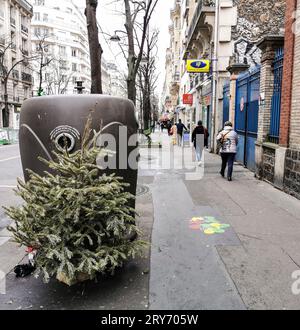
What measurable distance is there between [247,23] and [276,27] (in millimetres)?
1377

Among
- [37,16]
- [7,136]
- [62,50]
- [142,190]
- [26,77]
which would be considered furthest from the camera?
[62,50]

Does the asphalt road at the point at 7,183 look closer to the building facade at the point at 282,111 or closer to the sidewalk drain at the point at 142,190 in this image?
the sidewalk drain at the point at 142,190

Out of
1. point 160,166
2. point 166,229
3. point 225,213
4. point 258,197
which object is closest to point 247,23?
point 160,166

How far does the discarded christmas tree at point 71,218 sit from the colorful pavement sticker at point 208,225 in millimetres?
2169

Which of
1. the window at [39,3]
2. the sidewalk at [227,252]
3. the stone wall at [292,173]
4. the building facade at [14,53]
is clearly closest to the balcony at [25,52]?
the building facade at [14,53]

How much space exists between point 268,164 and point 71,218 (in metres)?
7.00

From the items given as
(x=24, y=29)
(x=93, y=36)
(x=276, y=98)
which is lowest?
(x=276, y=98)

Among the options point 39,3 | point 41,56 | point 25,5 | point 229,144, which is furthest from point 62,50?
point 229,144

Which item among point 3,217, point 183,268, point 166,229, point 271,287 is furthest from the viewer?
point 3,217

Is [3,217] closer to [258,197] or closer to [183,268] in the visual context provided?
[183,268]

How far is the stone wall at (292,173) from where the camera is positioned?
702 centimetres

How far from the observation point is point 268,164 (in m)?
8.79

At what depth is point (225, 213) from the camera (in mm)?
5957

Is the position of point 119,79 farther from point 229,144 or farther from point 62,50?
point 62,50
